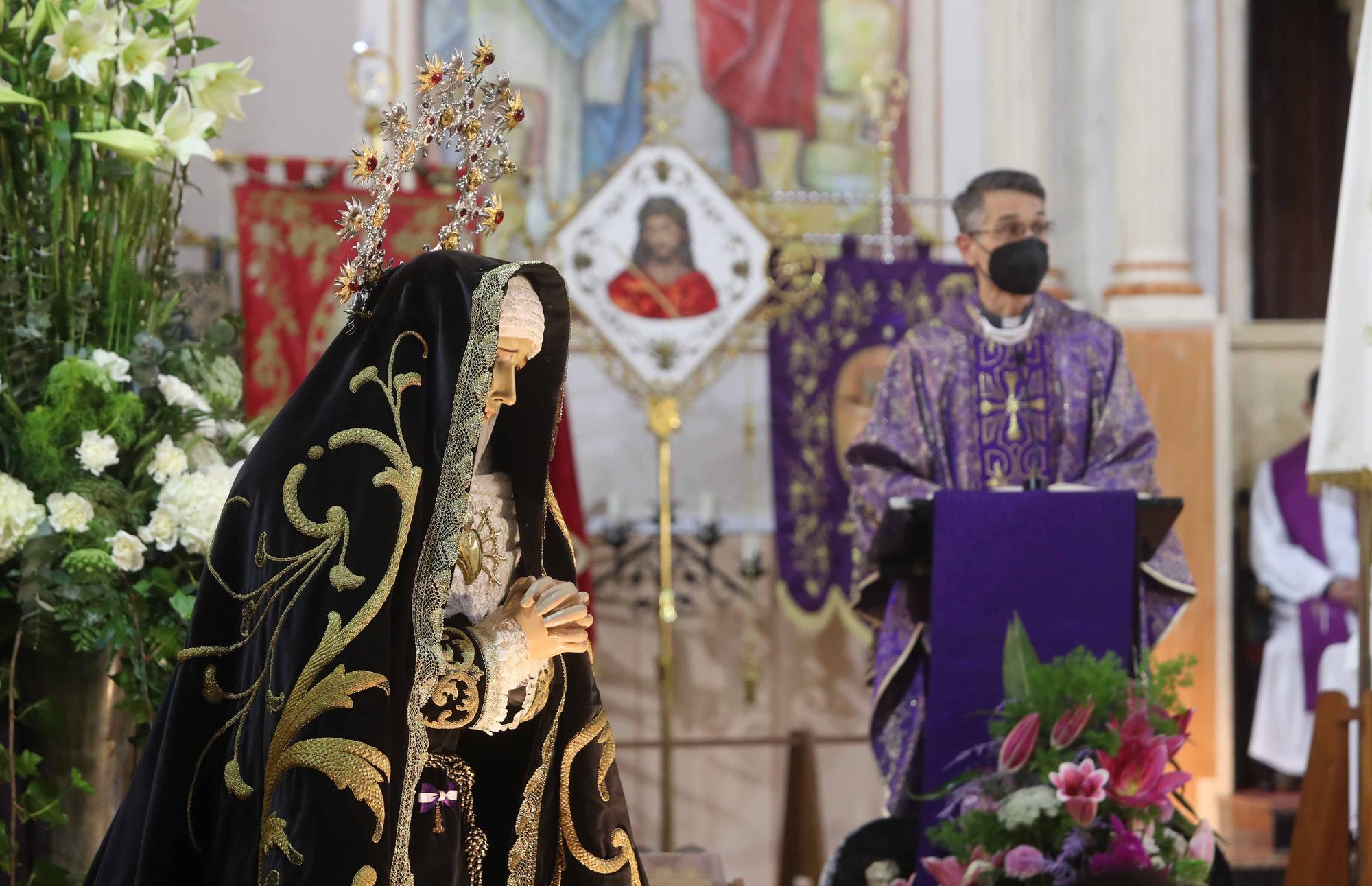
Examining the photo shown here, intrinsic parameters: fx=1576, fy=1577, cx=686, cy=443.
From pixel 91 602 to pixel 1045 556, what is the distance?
2.17m

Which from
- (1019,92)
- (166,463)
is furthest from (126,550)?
(1019,92)

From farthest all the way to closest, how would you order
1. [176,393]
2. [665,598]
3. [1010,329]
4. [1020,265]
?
[665,598] → [1010,329] → [1020,265] → [176,393]

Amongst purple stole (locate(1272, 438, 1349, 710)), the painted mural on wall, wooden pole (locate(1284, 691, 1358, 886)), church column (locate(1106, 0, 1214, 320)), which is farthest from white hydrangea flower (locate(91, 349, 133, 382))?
church column (locate(1106, 0, 1214, 320))

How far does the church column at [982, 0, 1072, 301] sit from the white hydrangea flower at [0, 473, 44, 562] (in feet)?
→ 16.6

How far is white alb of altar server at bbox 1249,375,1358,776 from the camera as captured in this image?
604 centimetres

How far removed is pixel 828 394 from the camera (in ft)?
20.5

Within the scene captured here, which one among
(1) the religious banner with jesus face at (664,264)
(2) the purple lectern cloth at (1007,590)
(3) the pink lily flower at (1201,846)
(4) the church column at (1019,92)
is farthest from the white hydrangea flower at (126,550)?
(4) the church column at (1019,92)

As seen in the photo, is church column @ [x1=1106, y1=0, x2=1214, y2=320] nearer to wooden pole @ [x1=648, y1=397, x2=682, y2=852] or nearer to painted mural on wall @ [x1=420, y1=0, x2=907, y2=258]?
painted mural on wall @ [x1=420, y1=0, x2=907, y2=258]

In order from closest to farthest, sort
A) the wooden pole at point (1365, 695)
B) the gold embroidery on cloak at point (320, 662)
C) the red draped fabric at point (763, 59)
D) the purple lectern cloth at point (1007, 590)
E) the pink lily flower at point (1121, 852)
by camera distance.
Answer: the gold embroidery on cloak at point (320, 662)
the pink lily flower at point (1121, 852)
the wooden pole at point (1365, 695)
the purple lectern cloth at point (1007, 590)
the red draped fabric at point (763, 59)

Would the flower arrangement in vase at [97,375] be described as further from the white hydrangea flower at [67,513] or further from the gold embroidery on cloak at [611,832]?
the gold embroidery on cloak at [611,832]

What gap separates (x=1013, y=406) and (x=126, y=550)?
8.18 ft

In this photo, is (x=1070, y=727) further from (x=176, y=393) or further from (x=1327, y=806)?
(x=176, y=393)

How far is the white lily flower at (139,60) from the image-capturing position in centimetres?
291

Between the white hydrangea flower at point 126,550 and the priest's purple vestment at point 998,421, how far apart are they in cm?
203
